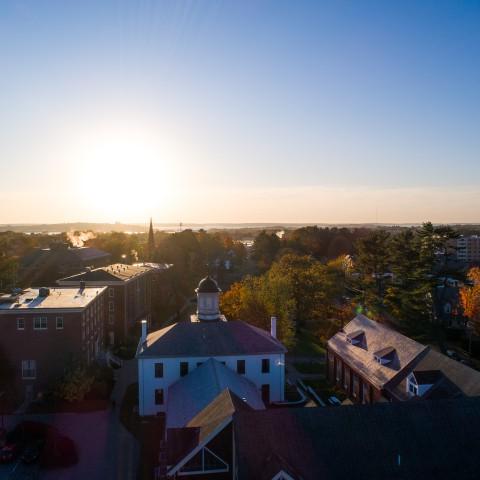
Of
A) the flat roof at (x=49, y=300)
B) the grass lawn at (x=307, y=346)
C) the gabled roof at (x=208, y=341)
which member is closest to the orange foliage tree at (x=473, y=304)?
the grass lawn at (x=307, y=346)

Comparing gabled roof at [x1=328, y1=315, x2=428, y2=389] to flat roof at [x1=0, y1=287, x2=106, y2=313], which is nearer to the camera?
gabled roof at [x1=328, y1=315, x2=428, y2=389]

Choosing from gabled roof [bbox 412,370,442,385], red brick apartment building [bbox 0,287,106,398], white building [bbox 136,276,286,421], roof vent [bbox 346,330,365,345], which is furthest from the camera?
roof vent [bbox 346,330,365,345]

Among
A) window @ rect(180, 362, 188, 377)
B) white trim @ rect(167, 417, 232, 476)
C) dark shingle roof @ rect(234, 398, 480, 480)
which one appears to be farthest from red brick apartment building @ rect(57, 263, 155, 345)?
dark shingle roof @ rect(234, 398, 480, 480)

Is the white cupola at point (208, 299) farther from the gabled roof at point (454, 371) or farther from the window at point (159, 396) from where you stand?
the gabled roof at point (454, 371)

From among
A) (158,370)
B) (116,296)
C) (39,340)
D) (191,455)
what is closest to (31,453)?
(158,370)

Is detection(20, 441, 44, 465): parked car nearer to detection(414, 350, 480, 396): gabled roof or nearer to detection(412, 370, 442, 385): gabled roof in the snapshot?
detection(412, 370, 442, 385): gabled roof
